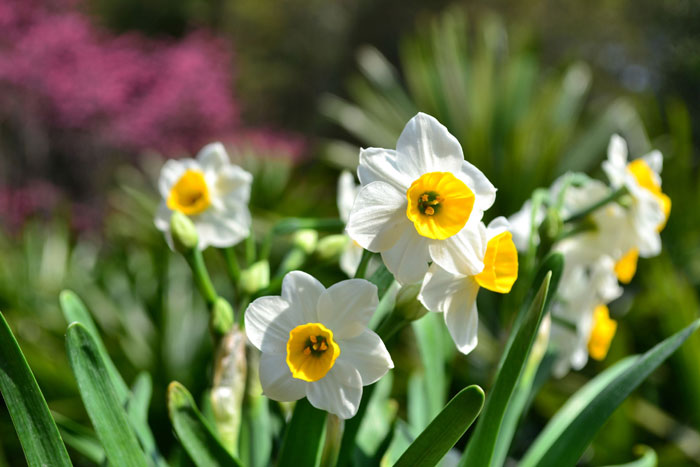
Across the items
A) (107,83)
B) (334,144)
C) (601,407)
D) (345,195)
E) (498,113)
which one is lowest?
(601,407)

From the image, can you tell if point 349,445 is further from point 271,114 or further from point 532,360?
point 271,114

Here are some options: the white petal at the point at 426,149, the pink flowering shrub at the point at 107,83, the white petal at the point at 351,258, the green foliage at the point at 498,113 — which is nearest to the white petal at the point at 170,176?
the white petal at the point at 351,258

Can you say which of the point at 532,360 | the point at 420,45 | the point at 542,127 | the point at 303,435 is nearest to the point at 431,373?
the point at 532,360

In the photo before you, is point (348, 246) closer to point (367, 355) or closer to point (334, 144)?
point (367, 355)

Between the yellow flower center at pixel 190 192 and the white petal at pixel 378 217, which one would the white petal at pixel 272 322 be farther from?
the yellow flower center at pixel 190 192

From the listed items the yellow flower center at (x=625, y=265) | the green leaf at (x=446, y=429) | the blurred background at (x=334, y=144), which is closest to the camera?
the green leaf at (x=446, y=429)

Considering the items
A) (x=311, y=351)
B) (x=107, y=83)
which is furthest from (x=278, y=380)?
(x=107, y=83)
